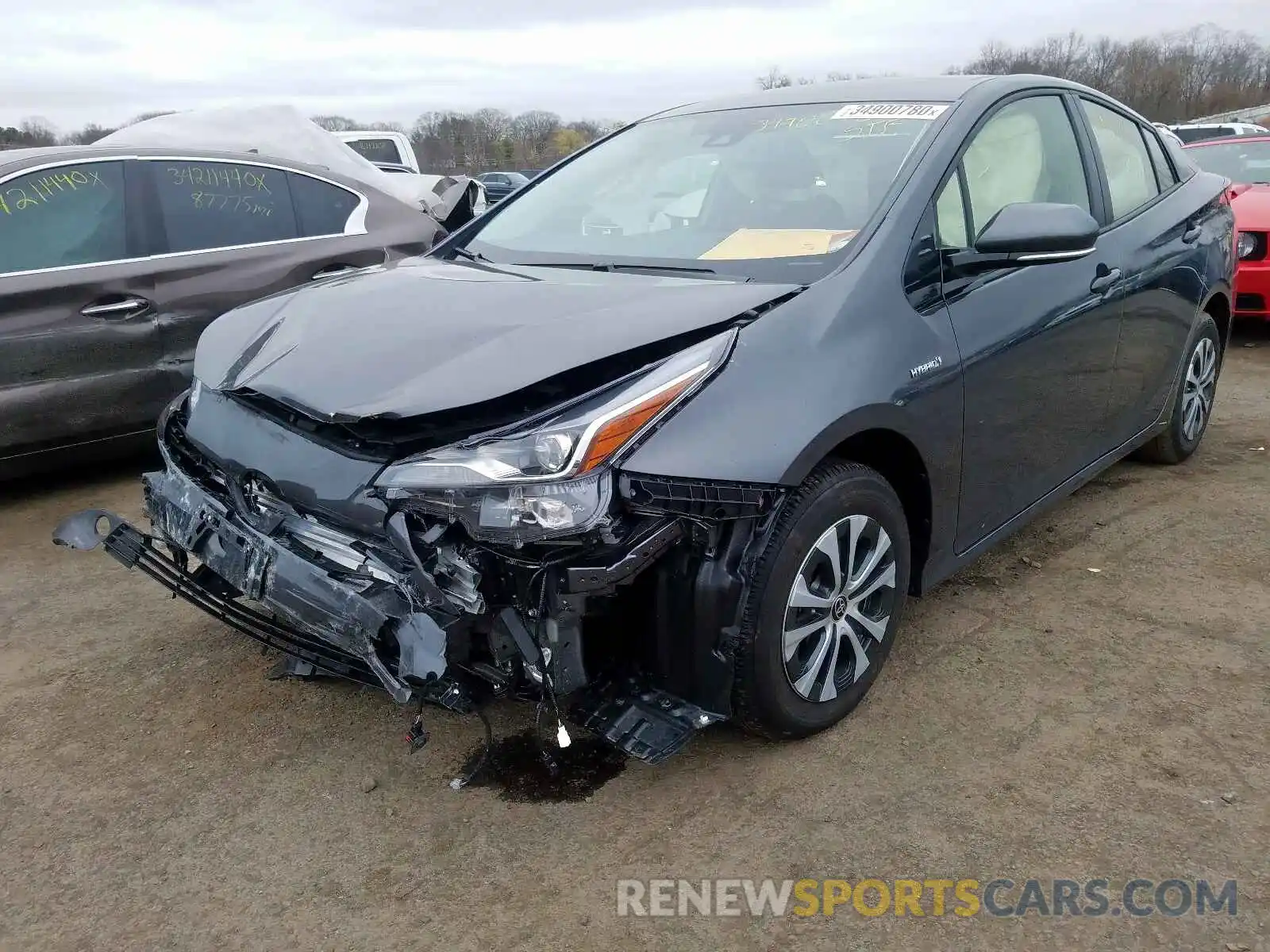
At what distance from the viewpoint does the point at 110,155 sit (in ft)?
15.0

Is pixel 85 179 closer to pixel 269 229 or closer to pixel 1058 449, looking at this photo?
pixel 269 229

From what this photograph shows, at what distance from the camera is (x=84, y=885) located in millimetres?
2166

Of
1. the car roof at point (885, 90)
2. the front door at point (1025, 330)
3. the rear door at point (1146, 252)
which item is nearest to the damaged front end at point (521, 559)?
the front door at point (1025, 330)

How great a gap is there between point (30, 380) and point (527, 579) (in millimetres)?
3193

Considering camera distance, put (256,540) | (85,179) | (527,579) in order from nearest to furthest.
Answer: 1. (527,579)
2. (256,540)
3. (85,179)

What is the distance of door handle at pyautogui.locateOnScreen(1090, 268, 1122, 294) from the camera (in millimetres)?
3293

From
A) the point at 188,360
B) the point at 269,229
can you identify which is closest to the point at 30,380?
the point at 188,360

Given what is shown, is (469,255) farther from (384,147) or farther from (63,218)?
(384,147)

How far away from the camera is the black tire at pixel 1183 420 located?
4270mm

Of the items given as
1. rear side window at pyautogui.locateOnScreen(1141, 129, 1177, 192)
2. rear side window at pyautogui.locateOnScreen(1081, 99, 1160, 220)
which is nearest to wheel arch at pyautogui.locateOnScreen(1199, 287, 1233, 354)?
rear side window at pyautogui.locateOnScreen(1141, 129, 1177, 192)

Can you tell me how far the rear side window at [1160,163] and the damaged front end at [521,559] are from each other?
2845 millimetres

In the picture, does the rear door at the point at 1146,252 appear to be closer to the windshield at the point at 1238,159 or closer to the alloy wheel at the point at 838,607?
the alloy wheel at the point at 838,607

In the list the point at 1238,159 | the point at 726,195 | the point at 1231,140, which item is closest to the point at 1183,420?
the point at 726,195

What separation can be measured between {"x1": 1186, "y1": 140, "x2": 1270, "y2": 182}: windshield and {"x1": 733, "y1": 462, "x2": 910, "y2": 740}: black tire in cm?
743
